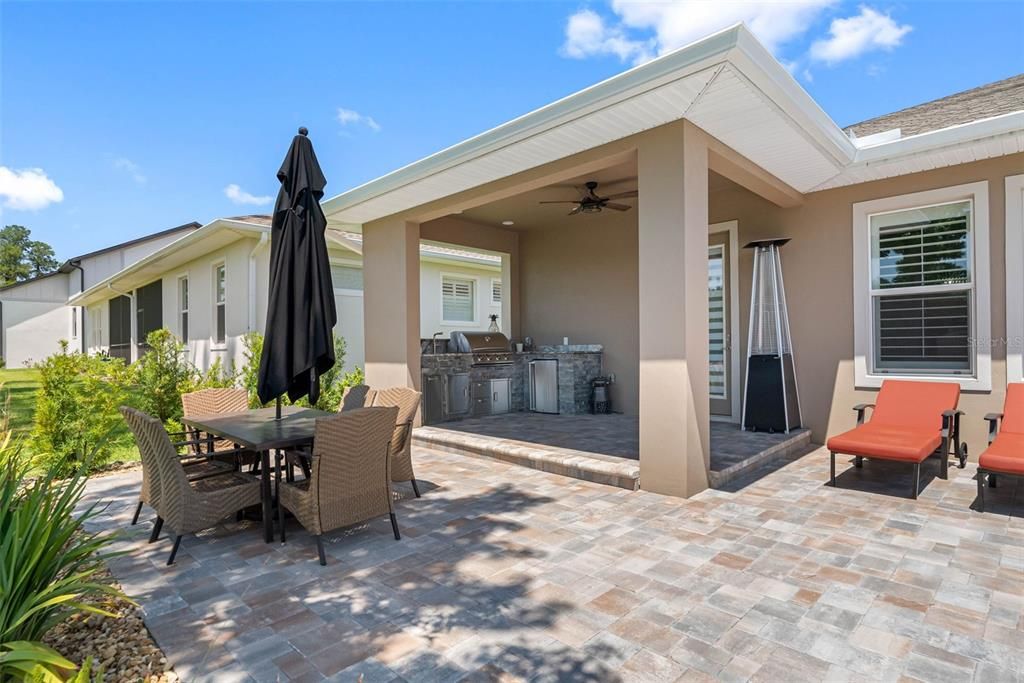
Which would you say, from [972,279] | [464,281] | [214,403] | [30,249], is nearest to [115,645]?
[214,403]

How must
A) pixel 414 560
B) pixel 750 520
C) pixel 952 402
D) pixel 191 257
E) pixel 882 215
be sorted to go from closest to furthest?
pixel 414 560
pixel 750 520
pixel 952 402
pixel 882 215
pixel 191 257

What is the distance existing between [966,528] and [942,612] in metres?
1.49

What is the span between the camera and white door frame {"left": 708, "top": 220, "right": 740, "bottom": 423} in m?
6.93

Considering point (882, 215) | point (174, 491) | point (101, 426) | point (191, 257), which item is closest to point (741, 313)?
point (882, 215)

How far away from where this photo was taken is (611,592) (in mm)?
2703

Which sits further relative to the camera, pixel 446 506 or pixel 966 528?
pixel 446 506

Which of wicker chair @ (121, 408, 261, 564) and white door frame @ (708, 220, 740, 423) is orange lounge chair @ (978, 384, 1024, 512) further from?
wicker chair @ (121, 408, 261, 564)

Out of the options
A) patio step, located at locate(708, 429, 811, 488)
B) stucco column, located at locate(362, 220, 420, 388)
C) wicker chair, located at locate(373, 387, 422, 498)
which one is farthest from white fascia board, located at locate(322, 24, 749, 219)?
patio step, located at locate(708, 429, 811, 488)

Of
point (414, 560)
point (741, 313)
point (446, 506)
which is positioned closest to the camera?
point (414, 560)

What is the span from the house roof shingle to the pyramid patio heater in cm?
206

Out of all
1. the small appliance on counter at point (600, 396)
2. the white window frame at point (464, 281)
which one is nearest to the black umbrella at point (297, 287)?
the small appliance on counter at point (600, 396)

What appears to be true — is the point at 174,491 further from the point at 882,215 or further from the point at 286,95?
the point at 286,95

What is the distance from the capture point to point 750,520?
377 cm

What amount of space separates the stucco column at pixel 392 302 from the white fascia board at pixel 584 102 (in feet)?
4.02
